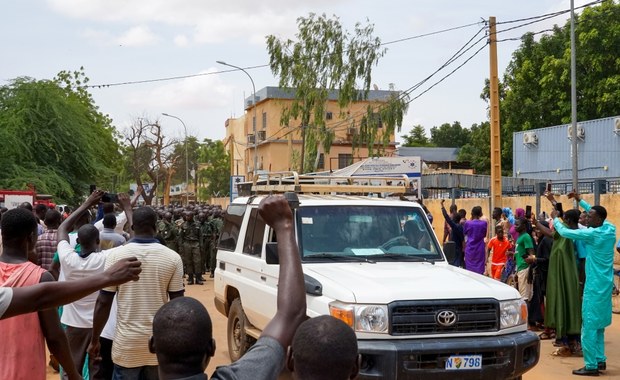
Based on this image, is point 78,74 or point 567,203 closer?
point 567,203

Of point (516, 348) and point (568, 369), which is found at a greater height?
point (516, 348)

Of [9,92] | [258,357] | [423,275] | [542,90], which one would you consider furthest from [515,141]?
[258,357]

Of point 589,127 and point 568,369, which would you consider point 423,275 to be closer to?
point 568,369

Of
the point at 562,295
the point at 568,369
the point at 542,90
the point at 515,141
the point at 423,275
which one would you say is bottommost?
the point at 568,369

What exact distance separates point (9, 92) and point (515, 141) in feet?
87.7

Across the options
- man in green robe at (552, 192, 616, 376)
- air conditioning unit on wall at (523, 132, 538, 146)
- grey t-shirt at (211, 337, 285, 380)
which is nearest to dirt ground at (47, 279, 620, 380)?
man in green robe at (552, 192, 616, 376)

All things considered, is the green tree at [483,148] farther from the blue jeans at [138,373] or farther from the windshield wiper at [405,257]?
the blue jeans at [138,373]

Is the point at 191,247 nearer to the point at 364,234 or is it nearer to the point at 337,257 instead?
the point at 364,234

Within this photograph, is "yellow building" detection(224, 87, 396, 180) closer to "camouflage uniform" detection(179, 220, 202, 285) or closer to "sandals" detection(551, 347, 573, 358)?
"camouflage uniform" detection(179, 220, 202, 285)

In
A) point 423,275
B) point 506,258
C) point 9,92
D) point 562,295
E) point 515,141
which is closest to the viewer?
point 423,275

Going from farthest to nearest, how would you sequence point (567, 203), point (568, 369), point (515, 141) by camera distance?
point (515, 141), point (567, 203), point (568, 369)

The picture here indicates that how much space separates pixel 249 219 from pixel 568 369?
416cm

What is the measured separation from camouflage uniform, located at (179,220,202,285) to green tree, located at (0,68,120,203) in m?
16.5

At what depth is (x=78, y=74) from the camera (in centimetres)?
4853
